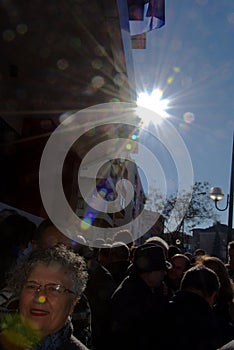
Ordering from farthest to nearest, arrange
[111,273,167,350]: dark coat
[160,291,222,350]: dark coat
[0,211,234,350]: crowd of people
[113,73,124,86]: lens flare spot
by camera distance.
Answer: [113,73,124,86]: lens flare spot, [111,273,167,350]: dark coat, [160,291,222,350]: dark coat, [0,211,234,350]: crowd of people

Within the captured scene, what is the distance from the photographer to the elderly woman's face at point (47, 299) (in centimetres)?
200

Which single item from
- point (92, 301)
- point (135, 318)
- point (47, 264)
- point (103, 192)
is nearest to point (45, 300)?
point (47, 264)

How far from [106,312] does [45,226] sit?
0.99 m

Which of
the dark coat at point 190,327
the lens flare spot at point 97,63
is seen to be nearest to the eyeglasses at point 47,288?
the dark coat at point 190,327

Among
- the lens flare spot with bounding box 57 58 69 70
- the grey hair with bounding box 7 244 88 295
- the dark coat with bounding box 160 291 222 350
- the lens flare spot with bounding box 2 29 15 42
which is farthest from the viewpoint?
the lens flare spot with bounding box 57 58 69 70

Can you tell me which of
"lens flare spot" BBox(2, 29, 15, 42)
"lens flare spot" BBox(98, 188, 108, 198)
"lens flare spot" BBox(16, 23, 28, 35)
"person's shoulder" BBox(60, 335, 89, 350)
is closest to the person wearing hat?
"person's shoulder" BBox(60, 335, 89, 350)

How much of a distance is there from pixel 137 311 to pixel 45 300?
116cm

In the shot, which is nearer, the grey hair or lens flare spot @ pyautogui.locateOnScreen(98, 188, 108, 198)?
the grey hair

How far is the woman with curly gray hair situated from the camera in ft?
6.37

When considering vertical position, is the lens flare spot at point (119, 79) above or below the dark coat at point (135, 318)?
above

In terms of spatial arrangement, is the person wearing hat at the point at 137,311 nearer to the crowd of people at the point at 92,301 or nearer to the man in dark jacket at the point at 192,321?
the crowd of people at the point at 92,301

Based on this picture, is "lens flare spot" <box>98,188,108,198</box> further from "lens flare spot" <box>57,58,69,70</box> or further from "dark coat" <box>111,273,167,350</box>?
"dark coat" <box>111,273,167,350</box>

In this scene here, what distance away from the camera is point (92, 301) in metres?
3.49

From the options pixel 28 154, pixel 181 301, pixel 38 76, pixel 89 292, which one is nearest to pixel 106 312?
pixel 89 292
